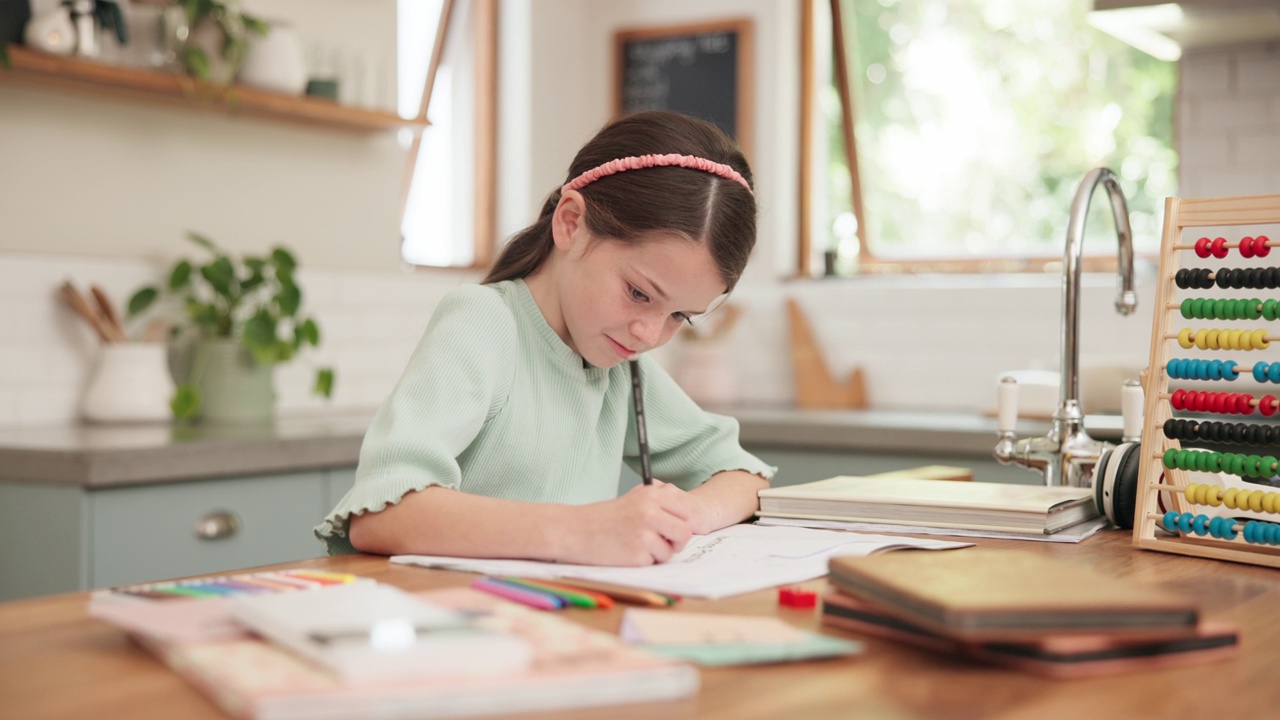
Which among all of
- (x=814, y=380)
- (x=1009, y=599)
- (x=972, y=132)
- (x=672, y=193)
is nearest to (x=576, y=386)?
(x=672, y=193)

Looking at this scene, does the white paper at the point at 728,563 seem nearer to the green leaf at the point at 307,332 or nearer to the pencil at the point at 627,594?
the pencil at the point at 627,594

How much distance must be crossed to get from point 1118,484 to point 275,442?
161cm

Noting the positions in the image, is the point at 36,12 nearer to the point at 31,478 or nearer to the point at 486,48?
the point at 31,478

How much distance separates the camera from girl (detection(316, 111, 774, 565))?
49.7 inches

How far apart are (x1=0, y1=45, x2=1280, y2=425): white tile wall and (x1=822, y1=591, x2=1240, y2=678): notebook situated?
239 cm

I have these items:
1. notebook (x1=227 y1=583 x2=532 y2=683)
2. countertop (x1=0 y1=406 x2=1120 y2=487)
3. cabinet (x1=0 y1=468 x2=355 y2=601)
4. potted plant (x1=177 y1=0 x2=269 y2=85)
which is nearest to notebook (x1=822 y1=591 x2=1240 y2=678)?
notebook (x1=227 y1=583 x2=532 y2=683)

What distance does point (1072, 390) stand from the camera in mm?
1650

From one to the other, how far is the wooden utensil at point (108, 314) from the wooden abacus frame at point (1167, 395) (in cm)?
224

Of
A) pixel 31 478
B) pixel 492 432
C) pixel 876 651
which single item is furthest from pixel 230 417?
pixel 876 651

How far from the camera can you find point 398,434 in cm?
134

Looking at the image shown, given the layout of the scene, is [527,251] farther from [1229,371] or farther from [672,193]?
[1229,371]

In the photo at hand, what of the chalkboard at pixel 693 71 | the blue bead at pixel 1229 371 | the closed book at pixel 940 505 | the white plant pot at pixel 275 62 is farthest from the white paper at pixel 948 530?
the chalkboard at pixel 693 71

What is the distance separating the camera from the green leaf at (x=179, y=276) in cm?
295

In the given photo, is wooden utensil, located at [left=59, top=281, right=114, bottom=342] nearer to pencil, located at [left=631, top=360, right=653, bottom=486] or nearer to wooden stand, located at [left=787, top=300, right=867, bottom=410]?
pencil, located at [left=631, top=360, right=653, bottom=486]
